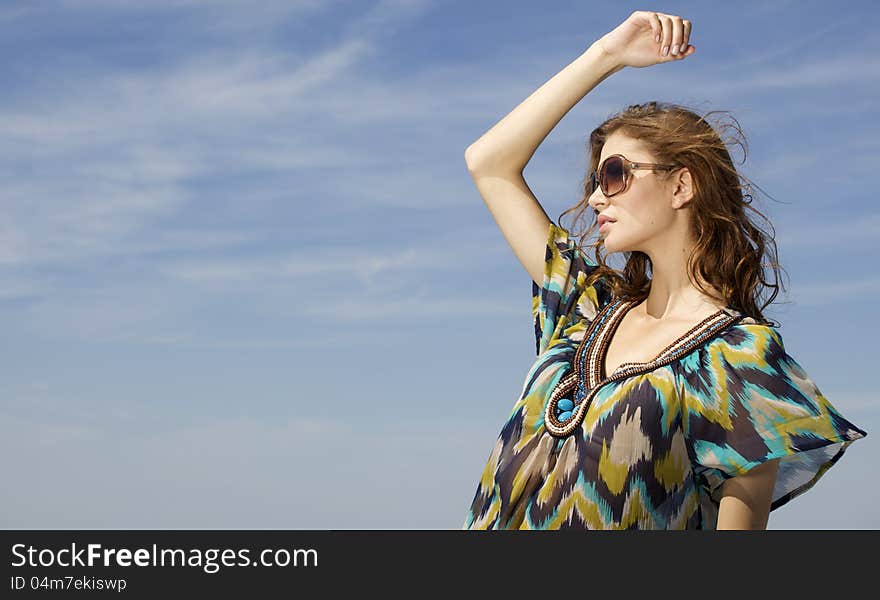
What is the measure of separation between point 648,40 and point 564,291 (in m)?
1.40

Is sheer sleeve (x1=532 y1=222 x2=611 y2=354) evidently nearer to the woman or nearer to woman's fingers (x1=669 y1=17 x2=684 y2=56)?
the woman

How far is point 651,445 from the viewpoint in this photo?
450 centimetres

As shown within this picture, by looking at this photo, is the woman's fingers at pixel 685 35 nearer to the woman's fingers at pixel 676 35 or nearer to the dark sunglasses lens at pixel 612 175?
the woman's fingers at pixel 676 35

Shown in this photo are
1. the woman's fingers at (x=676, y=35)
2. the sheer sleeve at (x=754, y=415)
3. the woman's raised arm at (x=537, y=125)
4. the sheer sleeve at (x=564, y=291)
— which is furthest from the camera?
the sheer sleeve at (x=564, y=291)

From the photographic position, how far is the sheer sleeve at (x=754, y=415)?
445 centimetres

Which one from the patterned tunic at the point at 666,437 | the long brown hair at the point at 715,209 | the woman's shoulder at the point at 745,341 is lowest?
the patterned tunic at the point at 666,437

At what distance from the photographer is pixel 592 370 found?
4.87 meters

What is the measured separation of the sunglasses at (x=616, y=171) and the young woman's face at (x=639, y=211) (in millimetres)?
21

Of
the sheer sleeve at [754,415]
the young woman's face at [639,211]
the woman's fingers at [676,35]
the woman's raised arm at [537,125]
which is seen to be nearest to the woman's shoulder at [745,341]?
the sheer sleeve at [754,415]

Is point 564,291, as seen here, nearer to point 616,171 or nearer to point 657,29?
point 616,171
